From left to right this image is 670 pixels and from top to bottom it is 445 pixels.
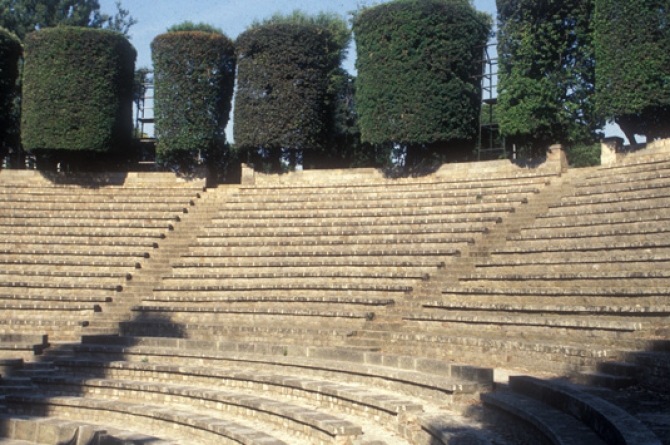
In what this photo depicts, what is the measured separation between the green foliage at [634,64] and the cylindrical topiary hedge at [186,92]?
456 inches

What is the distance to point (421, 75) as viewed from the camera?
2303cm

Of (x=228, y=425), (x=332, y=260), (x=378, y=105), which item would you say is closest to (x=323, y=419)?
(x=228, y=425)

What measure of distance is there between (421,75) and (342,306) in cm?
946

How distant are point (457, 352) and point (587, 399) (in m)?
4.94

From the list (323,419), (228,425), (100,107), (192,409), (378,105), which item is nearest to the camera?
(323,419)

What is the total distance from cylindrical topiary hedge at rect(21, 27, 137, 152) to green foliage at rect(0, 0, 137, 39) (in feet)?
42.6

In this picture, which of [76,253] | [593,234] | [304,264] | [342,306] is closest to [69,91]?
[76,253]

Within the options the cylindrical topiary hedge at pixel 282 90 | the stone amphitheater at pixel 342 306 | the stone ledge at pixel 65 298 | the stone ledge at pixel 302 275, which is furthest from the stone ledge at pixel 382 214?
the stone ledge at pixel 65 298

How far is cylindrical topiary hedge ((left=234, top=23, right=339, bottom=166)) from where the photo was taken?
24.6 m

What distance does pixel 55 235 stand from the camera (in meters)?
21.1

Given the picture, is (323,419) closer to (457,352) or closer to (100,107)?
(457,352)

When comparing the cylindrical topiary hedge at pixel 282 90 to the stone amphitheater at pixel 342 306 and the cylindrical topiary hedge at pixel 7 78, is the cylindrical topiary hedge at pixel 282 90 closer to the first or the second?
the stone amphitheater at pixel 342 306

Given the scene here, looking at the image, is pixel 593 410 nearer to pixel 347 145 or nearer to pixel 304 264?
pixel 304 264

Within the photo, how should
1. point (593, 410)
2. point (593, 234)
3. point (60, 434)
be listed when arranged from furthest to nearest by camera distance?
point (593, 234), point (60, 434), point (593, 410)
